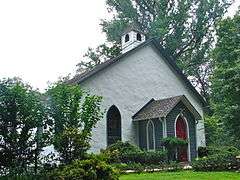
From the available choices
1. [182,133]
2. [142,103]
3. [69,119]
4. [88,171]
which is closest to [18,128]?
[69,119]

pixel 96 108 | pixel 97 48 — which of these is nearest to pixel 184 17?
pixel 97 48

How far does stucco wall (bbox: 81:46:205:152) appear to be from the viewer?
25.3 metres

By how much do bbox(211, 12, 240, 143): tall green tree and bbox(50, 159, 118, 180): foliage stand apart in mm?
12165

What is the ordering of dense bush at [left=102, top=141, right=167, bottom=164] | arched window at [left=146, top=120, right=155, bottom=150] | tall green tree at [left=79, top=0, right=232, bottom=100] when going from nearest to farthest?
dense bush at [left=102, top=141, right=167, bottom=164] → arched window at [left=146, top=120, right=155, bottom=150] → tall green tree at [left=79, top=0, right=232, bottom=100]

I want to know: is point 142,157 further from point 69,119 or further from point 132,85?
point 69,119

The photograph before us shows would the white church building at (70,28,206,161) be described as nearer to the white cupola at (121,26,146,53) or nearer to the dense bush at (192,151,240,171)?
the white cupola at (121,26,146,53)

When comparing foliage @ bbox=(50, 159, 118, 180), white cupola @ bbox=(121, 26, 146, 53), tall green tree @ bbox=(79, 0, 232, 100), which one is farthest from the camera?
tall green tree @ bbox=(79, 0, 232, 100)

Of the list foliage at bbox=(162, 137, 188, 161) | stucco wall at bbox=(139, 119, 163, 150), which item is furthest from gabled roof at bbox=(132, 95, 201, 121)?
foliage at bbox=(162, 137, 188, 161)

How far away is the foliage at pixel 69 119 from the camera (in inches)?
496

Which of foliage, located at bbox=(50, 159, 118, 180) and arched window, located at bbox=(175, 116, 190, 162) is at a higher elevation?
arched window, located at bbox=(175, 116, 190, 162)

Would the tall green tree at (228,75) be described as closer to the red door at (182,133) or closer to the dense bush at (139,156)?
the red door at (182,133)

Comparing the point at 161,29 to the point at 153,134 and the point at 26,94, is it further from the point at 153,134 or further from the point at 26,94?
the point at 26,94

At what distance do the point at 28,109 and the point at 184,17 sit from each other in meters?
33.6

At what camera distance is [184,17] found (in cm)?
4322
